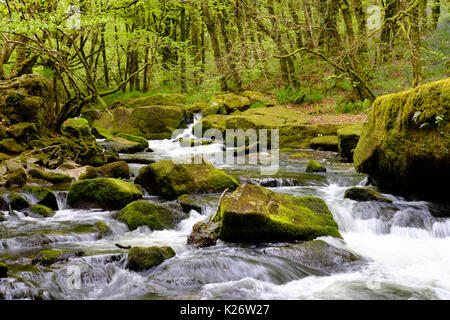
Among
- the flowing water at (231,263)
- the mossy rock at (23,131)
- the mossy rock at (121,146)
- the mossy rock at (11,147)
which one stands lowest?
the flowing water at (231,263)

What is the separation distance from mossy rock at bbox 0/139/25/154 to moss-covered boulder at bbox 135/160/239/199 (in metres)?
4.13

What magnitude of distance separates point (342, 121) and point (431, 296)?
12629 millimetres

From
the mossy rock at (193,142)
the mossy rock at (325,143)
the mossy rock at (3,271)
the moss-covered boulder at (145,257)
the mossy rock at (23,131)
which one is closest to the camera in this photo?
Result: the mossy rock at (3,271)

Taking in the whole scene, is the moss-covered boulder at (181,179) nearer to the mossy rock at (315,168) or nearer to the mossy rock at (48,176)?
the mossy rock at (48,176)

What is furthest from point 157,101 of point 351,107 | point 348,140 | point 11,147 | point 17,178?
point 17,178

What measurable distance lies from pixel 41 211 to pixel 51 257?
2608 millimetres

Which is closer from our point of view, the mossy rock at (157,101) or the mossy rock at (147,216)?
the mossy rock at (147,216)

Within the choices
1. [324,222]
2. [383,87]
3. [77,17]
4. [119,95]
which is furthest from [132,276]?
[119,95]

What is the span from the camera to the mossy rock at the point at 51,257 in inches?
182

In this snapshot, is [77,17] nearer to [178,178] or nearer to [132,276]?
[178,178]

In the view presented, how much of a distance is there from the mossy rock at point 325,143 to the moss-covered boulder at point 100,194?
9.22 metres

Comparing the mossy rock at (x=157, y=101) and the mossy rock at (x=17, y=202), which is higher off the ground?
the mossy rock at (x=157, y=101)

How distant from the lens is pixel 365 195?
7.47 m

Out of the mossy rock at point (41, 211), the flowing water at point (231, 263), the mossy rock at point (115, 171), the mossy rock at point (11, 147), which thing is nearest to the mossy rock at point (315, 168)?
the flowing water at point (231, 263)
